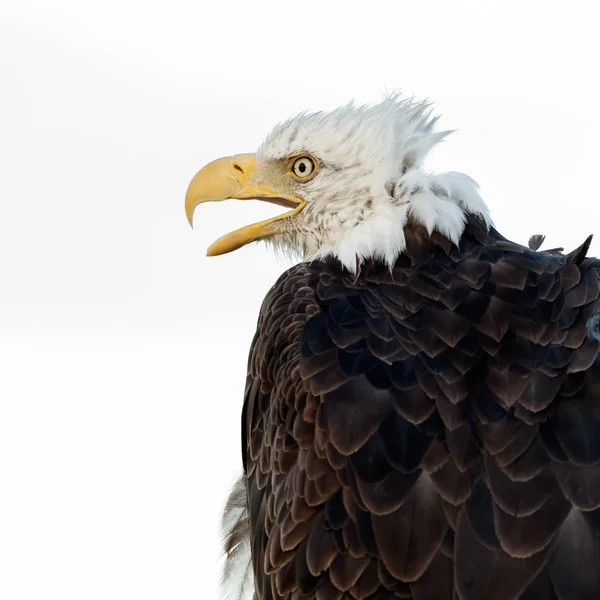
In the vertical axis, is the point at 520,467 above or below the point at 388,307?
below

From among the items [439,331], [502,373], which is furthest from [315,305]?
[502,373]

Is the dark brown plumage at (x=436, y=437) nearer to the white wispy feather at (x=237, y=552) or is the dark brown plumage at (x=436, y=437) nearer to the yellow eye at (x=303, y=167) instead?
the yellow eye at (x=303, y=167)

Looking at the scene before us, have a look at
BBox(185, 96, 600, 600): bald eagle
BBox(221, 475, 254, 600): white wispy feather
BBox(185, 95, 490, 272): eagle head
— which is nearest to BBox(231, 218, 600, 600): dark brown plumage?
BBox(185, 96, 600, 600): bald eagle

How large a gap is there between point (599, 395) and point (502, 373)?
312 millimetres

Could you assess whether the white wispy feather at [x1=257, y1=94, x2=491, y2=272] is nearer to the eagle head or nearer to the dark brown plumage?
the eagle head

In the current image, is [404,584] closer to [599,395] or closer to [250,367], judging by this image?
[599,395]

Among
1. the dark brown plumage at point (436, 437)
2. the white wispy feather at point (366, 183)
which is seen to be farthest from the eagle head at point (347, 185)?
the dark brown plumage at point (436, 437)

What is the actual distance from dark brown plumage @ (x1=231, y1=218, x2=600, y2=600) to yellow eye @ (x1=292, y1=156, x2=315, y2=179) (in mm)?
713

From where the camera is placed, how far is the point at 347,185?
4.56 metres

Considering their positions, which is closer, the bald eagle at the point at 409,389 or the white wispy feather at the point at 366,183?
the bald eagle at the point at 409,389

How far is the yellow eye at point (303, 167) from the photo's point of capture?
4680 mm

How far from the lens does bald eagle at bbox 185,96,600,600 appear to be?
3.14 meters

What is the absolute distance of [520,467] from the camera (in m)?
3.22

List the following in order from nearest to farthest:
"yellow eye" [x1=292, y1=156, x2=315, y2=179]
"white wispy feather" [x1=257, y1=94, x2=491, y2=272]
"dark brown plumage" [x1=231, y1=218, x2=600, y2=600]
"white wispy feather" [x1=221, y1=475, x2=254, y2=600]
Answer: "dark brown plumage" [x1=231, y1=218, x2=600, y2=600] → "white wispy feather" [x1=257, y1=94, x2=491, y2=272] → "yellow eye" [x1=292, y1=156, x2=315, y2=179] → "white wispy feather" [x1=221, y1=475, x2=254, y2=600]
